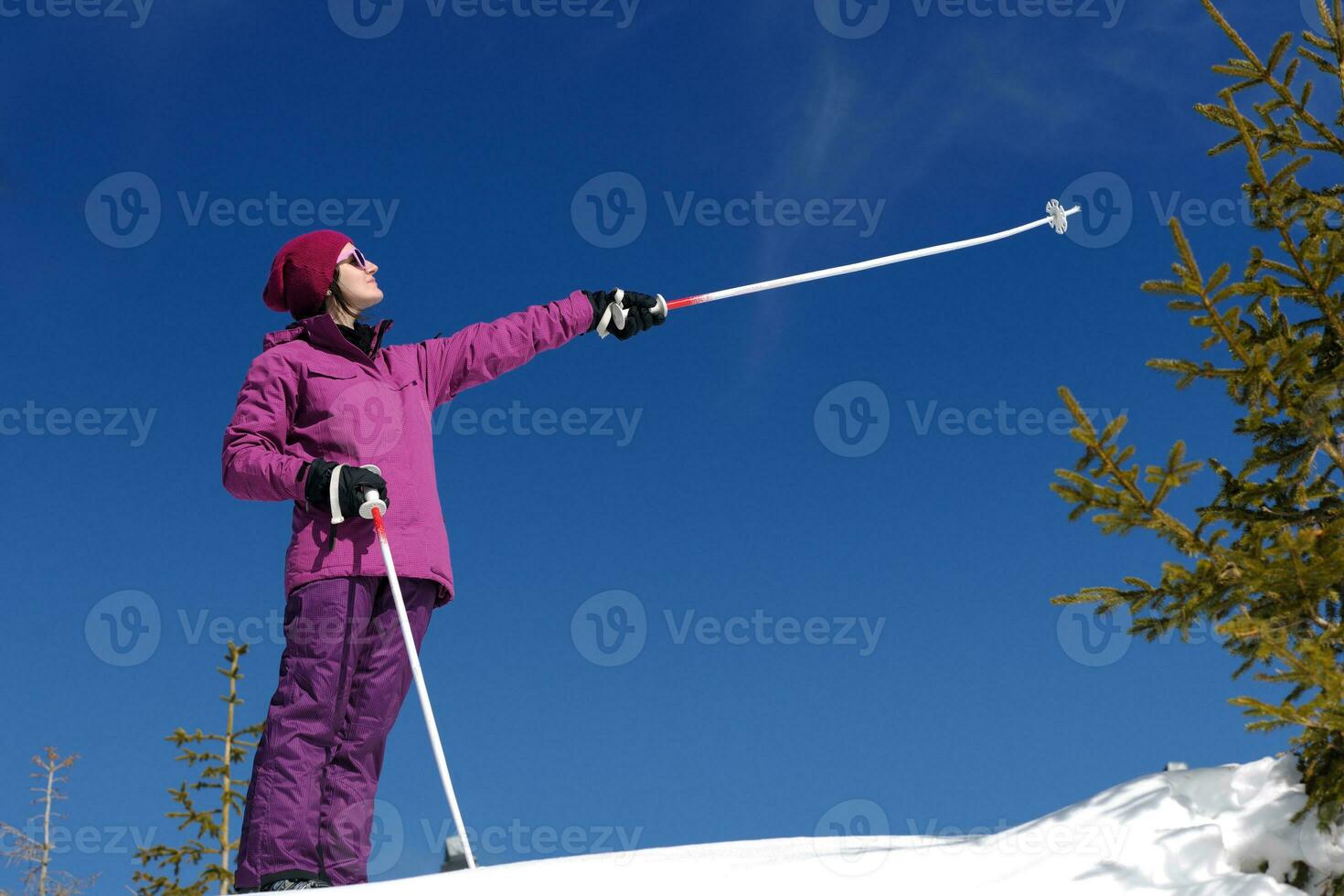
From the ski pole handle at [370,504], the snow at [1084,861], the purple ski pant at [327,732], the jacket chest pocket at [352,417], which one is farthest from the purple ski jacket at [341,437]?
the snow at [1084,861]

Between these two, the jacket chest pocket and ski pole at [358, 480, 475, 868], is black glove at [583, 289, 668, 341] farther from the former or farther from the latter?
ski pole at [358, 480, 475, 868]

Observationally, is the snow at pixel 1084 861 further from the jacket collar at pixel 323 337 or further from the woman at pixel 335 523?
the jacket collar at pixel 323 337

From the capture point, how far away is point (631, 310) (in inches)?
224

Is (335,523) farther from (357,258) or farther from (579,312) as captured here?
(579,312)

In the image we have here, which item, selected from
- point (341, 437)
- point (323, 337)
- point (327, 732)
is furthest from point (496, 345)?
point (327, 732)

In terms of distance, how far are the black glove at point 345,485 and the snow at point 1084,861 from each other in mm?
1491

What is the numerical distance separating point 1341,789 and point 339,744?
3425 mm

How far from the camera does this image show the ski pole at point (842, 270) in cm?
568

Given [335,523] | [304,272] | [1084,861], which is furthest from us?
[304,272]

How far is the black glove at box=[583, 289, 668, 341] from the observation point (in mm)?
5645

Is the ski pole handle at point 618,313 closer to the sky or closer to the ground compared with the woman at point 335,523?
closer to the sky

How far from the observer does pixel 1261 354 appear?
12.4 feet

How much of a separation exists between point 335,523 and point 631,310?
194cm

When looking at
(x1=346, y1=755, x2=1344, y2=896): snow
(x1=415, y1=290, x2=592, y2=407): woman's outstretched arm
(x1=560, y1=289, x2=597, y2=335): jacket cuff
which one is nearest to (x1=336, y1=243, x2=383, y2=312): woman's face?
(x1=415, y1=290, x2=592, y2=407): woman's outstretched arm
